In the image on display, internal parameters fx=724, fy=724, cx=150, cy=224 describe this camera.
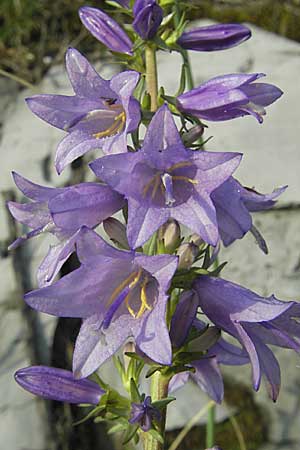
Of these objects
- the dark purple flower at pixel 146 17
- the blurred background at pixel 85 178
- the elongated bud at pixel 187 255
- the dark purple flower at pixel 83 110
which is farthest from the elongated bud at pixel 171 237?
the blurred background at pixel 85 178

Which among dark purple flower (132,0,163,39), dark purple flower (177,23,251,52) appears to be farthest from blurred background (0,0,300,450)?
dark purple flower (132,0,163,39)

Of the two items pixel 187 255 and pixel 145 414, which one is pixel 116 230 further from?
pixel 145 414

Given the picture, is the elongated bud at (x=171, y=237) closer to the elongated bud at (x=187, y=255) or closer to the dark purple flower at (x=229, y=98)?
the elongated bud at (x=187, y=255)

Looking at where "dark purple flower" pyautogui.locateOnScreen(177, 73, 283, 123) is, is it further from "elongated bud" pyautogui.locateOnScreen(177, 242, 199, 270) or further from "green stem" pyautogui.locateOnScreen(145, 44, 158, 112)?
"elongated bud" pyautogui.locateOnScreen(177, 242, 199, 270)

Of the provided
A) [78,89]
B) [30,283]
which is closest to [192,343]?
[78,89]

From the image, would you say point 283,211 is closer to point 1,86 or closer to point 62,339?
point 62,339

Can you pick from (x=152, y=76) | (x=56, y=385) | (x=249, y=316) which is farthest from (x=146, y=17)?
(x=56, y=385)

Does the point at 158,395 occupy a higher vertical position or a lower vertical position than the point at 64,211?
lower
